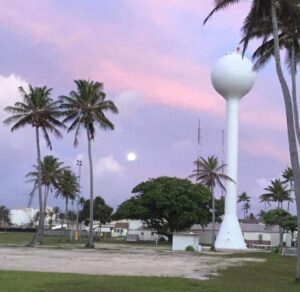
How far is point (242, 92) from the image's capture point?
70438 mm

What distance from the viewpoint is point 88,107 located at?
58.8 meters

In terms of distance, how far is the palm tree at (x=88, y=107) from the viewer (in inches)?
2324

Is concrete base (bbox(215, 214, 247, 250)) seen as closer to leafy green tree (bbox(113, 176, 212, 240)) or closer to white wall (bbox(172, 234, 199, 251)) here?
white wall (bbox(172, 234, 199, 251))

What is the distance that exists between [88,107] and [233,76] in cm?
1946

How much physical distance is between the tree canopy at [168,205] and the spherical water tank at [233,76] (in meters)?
22.2

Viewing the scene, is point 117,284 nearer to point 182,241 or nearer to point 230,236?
point 182,241

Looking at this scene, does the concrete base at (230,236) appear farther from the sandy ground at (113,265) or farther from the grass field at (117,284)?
the grass field at (117,284)

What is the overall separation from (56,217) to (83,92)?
141531mm

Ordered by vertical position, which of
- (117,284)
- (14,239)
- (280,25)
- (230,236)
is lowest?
(117,284)

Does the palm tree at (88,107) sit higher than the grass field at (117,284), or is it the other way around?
the palm tree at (88,107)

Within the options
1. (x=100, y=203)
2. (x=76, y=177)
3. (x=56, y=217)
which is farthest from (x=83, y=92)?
(x=56, y=217)

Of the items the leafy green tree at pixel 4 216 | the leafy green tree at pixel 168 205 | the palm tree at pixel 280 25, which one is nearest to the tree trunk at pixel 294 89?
the palm tree at pixel 280 25


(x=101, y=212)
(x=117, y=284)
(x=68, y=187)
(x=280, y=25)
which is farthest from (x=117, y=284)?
(x=101, y=212)

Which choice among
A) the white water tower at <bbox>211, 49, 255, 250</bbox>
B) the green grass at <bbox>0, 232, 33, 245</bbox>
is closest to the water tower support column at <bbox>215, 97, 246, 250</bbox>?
the white water tower at <bbox>211, 49, 255, 250</bbox>
